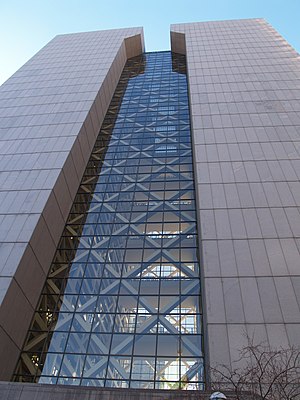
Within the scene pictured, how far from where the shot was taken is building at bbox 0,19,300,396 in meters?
14.7

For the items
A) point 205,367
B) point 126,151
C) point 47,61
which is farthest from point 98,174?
point 47,61

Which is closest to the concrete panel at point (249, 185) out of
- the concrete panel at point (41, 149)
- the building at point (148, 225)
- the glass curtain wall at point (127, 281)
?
the building at point (148, 225)

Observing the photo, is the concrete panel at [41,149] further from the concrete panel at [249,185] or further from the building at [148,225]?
the concrete panel at [249,185]

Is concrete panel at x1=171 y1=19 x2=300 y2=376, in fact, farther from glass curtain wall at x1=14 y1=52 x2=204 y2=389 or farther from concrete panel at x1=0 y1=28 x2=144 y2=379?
concrete panel at x1=0 y1=28 x2=144 y2=379

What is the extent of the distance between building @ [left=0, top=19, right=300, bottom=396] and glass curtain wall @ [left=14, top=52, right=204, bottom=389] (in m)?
0.07

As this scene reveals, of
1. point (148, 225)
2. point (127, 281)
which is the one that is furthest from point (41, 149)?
point (127, 281)

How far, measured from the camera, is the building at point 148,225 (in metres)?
14.7

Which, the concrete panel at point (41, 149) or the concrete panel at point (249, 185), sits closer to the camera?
the concrete panel at point (249, 185)

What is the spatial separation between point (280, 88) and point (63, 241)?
73.7 feet

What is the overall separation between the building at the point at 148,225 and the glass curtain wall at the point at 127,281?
0.07 m

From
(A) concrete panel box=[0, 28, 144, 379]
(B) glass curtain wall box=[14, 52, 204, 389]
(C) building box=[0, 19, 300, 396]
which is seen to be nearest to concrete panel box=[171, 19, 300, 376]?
(C) building box=[0, 19, 300, 396]

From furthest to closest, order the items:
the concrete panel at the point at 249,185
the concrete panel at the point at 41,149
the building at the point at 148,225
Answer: the concrete panel at the point at 41,149
the building at the point at 148,225
the concrete panel at the point at 249,185

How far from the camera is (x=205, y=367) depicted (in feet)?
46.2

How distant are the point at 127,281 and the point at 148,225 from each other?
4313 mm
